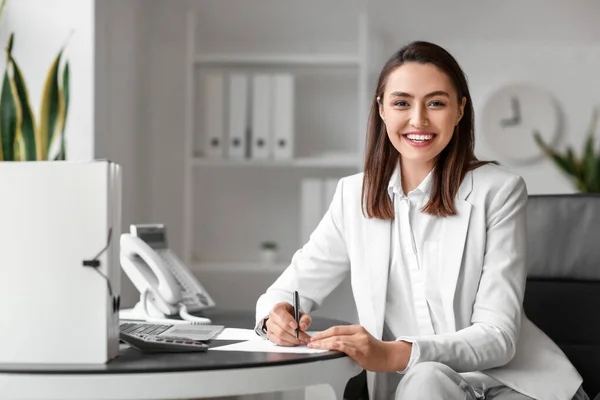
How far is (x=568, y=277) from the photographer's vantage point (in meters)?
2.00

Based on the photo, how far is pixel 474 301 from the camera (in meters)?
1.75

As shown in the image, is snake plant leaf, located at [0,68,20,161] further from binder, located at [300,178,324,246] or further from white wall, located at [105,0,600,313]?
binder, located at [300,178,324,246]

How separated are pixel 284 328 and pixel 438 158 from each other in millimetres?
539

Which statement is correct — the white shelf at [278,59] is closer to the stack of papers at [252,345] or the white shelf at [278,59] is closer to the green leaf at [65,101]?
the green leaf at [65,101]

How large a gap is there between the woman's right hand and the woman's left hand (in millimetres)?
43

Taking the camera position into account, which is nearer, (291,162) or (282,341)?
(282,341)

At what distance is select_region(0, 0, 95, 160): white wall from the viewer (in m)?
3.10

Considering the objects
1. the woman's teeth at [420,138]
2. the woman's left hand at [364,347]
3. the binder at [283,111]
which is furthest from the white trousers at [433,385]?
the binder at [283,111]

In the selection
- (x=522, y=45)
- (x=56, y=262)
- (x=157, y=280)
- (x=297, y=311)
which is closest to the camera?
(x=56, y=262)

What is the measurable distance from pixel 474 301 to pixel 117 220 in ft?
2.51

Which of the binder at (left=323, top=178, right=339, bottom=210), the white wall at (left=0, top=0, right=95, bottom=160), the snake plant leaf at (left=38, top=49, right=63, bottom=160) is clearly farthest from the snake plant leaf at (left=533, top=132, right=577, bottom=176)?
the snake plant leaf at (left=38, top=49, right=63, bottom=160)

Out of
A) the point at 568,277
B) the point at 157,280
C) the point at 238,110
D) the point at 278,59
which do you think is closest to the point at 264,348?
the point at 157,280

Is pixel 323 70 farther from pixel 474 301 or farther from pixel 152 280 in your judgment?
pixel 474 301

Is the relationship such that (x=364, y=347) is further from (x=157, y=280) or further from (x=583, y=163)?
(x=583, y=163)
